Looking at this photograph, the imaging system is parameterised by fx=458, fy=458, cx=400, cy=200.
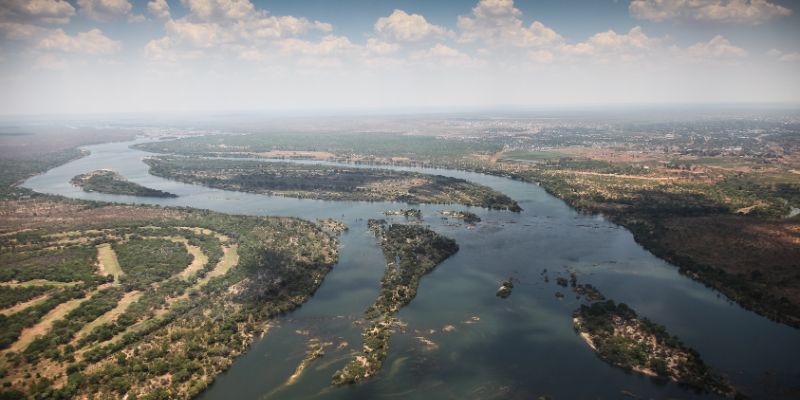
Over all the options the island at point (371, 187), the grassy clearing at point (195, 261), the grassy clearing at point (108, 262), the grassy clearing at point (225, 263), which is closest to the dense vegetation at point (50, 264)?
the grassy clearing at point (108, 262)

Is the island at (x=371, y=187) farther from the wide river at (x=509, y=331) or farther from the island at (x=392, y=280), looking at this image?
the wide river at (x=509, y=331)

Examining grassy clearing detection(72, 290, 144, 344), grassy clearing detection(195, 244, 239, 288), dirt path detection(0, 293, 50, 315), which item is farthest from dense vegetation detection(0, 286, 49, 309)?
grassy clearing detection(195, 244, 239, 288)

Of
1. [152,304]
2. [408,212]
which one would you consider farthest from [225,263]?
[408,212]

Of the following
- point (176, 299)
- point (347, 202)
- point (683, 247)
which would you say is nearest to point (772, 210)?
point (683, 247)

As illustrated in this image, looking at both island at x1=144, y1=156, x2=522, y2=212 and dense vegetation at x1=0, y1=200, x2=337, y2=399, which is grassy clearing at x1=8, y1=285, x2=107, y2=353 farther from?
island at x1=144, y1=156, x2=522, y2=212

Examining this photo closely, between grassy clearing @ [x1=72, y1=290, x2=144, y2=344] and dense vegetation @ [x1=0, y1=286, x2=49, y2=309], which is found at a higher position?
dense vegetation @ [x1=0, y1=286, x2=49, y2=309]

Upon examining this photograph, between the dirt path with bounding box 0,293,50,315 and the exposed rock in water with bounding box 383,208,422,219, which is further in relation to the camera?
the exposed rock in water with bounding box 383,208,422,219

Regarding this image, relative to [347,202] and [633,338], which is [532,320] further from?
[347,202]
